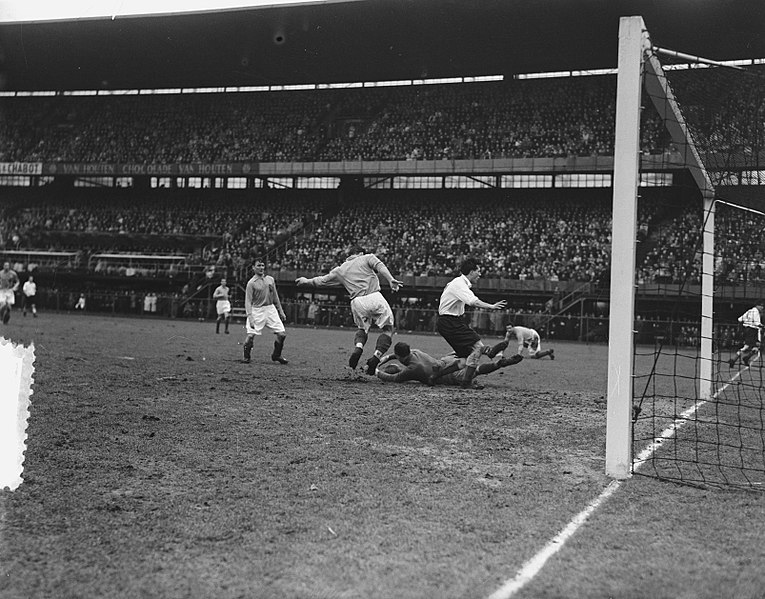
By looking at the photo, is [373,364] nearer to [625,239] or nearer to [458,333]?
[458,333]

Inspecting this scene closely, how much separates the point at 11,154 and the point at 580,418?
46.2m

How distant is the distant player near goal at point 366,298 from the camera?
11.8m

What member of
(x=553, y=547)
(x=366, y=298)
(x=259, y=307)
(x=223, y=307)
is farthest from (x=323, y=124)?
(x=553, y=547)

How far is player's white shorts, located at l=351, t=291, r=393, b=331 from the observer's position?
1196cm

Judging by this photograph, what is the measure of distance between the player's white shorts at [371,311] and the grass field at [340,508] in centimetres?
311

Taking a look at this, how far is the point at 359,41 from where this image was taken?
36.9 meters

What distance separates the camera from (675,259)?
99.7 ft

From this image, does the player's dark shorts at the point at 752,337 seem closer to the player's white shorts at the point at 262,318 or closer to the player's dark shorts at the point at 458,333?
the player's dark shorts at the point at 458,333

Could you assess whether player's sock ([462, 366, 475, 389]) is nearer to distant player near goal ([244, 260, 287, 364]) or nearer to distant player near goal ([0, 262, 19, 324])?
distant player near goal ([244, 260, 287, 364])

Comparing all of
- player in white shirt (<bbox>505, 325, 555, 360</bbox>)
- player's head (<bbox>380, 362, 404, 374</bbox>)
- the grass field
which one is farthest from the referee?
player in white shirt (<bbox>505, 325, 555, 360</bbox>)

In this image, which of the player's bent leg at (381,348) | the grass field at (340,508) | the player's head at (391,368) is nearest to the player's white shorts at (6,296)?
the player's bent leg at (381,348)

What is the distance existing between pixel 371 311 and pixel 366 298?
23 centimetres

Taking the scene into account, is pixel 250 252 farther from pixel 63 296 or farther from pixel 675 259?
pixel 675 259

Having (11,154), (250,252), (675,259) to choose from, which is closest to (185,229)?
(250,252)
